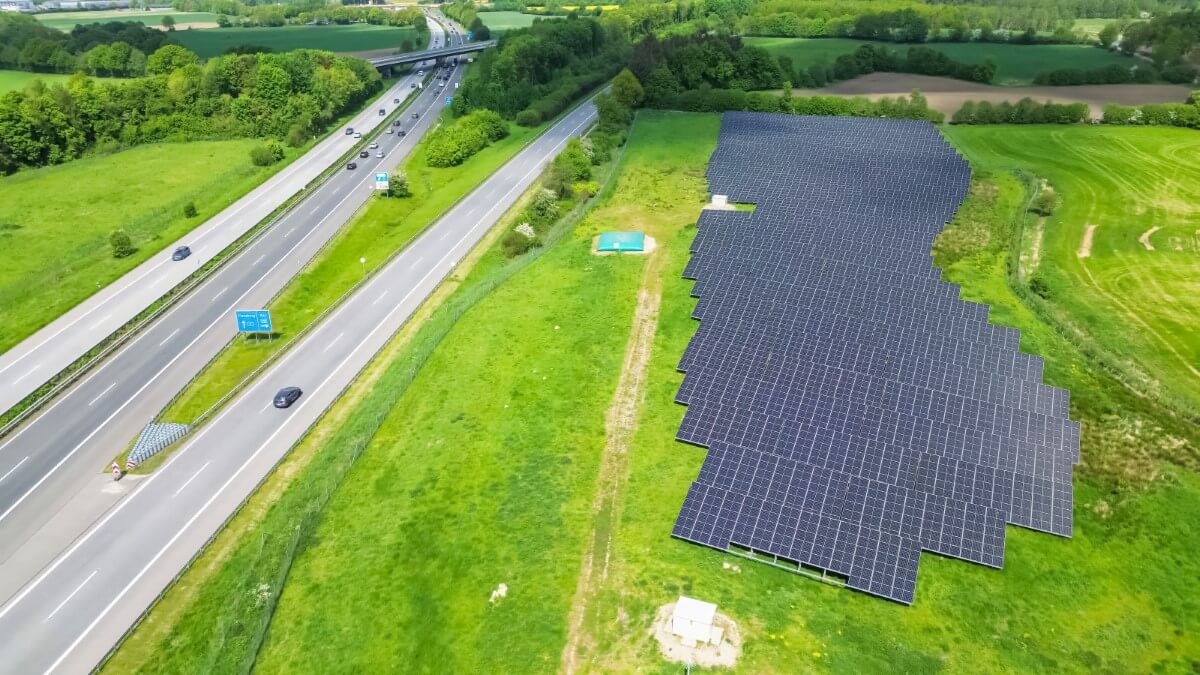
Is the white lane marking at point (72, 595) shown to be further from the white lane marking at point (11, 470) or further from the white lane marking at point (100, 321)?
the white lane marking at point (100, 321)

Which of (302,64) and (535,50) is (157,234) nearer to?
(302,64)

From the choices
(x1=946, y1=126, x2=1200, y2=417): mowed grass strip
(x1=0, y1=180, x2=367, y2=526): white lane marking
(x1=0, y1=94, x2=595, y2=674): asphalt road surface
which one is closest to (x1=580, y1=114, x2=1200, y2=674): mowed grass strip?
(x1=946, y1=126, x2=1200, y2=417): mowed grass strip

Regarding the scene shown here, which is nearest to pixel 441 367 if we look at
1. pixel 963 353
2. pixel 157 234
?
pixel 963 353

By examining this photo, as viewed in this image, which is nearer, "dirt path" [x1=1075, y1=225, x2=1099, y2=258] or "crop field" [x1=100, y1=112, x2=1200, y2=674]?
"crop field" [x1=100, y1=112, x2=1200, y2=674]

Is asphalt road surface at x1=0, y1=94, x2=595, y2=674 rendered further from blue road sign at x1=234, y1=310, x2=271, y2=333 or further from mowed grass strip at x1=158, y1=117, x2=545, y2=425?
blue road sign at x1=234, y1=310, x2=271, y2=333

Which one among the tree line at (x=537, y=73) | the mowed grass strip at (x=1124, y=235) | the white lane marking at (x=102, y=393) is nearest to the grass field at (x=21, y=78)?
the tree line at (x=537, y=73)

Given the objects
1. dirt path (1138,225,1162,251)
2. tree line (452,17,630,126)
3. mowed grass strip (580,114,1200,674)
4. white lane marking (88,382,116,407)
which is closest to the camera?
mowed grass strip (580,114,1200,674)

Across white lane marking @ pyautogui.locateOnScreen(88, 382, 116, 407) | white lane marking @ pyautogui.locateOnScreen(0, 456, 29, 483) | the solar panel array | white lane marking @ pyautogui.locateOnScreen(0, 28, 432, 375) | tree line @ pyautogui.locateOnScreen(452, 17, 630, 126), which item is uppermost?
tree line @ pyautogui.locateOnScreen(452, 17, 630, 126)

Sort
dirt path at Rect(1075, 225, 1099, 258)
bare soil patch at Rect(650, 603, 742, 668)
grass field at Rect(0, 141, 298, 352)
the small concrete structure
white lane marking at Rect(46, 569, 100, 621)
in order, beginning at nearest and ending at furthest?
bare soil patch at Rect(650, 603, 742, 668), white lane marking at Rect(46, 569, 100, 621), grass field at Rect(0, 141, 298, 352), the small concrete structure, dirt path at Rect(1075, 225, 1099, 258)
